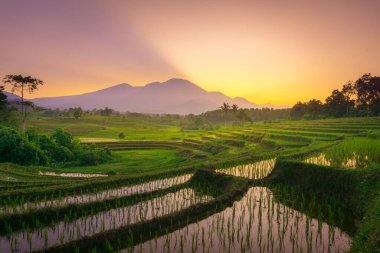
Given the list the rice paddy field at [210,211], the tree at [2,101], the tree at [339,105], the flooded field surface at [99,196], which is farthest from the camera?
the tree at [339,105]

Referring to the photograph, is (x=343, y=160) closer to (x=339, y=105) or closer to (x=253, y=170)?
(x=253, y=170)

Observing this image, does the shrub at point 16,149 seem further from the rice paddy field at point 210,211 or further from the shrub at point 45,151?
the rice paddy field at point 210,211

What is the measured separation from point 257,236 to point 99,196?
8.47 meters

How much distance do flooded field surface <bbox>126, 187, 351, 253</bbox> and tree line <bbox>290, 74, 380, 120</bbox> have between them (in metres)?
55.8

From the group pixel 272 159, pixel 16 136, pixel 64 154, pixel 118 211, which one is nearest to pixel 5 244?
pixel 118 211

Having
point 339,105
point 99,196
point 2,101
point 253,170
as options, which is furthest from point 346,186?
point 339,105

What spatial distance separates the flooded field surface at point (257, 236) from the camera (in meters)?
9.11

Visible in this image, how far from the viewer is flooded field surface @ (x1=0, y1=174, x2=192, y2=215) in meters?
12.4

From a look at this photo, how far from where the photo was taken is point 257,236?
9.91m

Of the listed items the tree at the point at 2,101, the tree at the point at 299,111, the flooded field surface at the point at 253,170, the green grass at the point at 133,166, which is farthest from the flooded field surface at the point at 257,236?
the tree at the point at 299,111

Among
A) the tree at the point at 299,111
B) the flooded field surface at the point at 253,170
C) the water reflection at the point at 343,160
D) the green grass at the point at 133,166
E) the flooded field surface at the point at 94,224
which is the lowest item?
the green grass at the point at 133,166

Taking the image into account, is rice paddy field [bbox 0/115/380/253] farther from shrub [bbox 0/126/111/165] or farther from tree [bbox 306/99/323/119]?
tree [bbox 306/99/323/119]

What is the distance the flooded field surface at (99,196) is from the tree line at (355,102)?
53720mm

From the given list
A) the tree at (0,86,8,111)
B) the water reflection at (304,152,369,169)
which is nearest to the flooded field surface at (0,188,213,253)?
the water reflection at (304,152,369,169)
